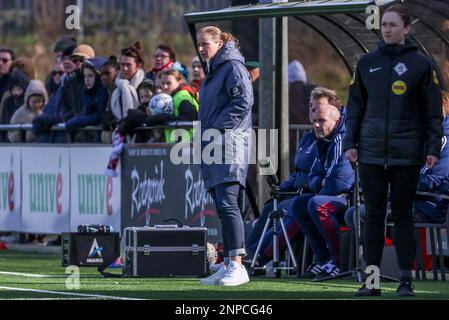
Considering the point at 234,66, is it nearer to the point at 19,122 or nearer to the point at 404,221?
the point at 404,221

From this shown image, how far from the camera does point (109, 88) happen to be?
750 inches

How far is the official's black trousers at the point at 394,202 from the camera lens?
11.9 meters

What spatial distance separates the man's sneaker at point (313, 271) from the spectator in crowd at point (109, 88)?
4991 millimetres

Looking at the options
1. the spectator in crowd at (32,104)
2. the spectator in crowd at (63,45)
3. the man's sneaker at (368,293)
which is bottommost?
the man's sneaker at (368,293)

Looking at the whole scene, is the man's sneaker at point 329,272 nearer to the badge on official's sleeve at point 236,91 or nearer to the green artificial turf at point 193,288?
the green artificial turf at point 193,288

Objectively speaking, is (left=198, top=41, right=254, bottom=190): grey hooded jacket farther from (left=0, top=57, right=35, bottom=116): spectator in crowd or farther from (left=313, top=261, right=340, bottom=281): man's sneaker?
(left=0, top=57, right=35, bottom=116): spectator in crowd

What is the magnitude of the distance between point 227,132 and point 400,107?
1.83 m

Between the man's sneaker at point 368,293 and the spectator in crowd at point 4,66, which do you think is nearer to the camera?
the man's sneaker at point 368,293

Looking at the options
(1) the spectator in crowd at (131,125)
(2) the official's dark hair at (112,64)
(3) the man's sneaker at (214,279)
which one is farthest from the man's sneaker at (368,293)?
(2) the official's dark hair at (112,64)

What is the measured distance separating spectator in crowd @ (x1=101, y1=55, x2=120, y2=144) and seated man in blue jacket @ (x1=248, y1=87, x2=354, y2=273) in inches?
171

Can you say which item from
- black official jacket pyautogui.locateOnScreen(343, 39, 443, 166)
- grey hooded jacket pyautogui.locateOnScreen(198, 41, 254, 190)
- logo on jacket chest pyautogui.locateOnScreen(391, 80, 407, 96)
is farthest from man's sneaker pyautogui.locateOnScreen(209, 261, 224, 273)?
logo on jacket chest pyautogui.locateOnScreen(391, 80, 407, 96)

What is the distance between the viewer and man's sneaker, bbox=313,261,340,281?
→ 1404cm

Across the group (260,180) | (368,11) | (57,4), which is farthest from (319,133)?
(57,4)

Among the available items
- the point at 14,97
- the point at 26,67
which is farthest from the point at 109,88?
the point at 26,67
